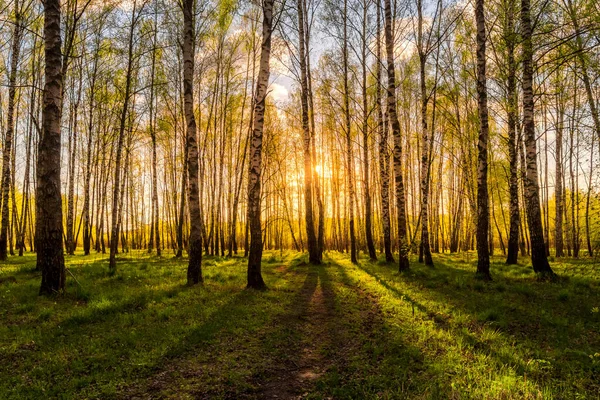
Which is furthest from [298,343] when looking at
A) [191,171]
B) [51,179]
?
[51,179]

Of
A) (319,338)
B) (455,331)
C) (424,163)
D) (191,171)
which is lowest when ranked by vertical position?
(319,338)

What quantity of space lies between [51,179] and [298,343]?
22.8ft

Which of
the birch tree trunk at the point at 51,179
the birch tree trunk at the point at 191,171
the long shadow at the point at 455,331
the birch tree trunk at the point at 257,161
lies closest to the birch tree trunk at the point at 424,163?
the long shadow at the point at 455,331

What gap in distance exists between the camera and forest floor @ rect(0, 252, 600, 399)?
3900 millimetres

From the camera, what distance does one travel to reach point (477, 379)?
12.9 feet

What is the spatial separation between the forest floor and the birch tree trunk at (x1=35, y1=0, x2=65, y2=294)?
2.28ft

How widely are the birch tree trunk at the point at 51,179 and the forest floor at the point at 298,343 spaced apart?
696mm

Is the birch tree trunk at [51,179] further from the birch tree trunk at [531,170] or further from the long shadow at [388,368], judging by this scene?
the birch tree trunk at [531,170]

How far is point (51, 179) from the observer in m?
7.69

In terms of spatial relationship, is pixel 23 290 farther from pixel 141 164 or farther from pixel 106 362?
pixel 141 164

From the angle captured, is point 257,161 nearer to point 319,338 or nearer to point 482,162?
point 319,338

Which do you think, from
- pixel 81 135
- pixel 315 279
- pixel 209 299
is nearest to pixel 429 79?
pixel 315 279

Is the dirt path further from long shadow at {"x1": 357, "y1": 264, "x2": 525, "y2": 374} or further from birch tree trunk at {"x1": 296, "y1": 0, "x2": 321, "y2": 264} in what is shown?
birch tree trunk at {"x1": 296, "y1": 0, "x2": 321, "y2": 264}

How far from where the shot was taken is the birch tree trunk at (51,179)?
7.64 metres
